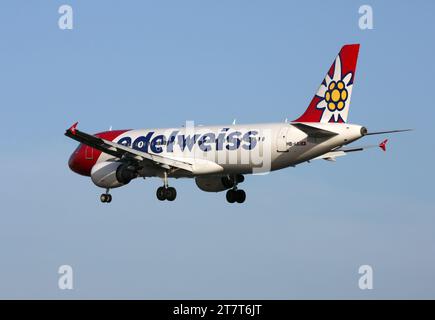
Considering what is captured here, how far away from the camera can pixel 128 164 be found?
3022 inches

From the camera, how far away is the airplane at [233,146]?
71.4m

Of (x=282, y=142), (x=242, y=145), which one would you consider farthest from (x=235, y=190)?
(x=282, y=142)

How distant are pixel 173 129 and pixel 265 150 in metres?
8.79

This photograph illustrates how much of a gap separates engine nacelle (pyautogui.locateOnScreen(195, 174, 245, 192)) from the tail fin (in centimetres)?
917

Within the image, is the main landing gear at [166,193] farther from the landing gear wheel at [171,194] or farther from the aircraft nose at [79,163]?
the aircraft nose at [79,163]

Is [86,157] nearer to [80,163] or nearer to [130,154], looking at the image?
[80,163]

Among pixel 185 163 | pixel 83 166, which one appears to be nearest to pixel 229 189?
pixel 185 163

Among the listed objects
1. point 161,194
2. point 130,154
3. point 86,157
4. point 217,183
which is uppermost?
point 86,157

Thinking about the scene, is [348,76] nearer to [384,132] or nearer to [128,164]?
[384,132]

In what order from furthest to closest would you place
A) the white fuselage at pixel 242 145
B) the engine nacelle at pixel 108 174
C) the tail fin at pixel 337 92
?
the engine nacelle at pixel 108 174 < the tail fin at pixel 337 92 < the white fuselage at pixel 242 145

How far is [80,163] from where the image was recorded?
83.2 meters

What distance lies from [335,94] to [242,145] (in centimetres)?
676

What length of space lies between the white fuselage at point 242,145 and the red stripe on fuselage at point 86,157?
4338 millimetres

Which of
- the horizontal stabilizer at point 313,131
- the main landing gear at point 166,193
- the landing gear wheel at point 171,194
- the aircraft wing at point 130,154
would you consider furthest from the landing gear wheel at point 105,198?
the horizontal stabilizer at point 313,131
